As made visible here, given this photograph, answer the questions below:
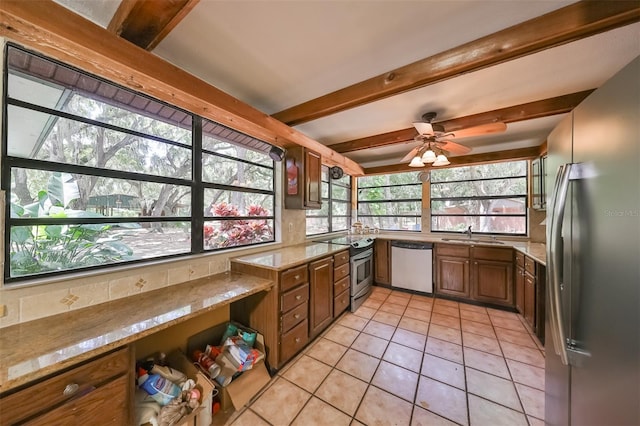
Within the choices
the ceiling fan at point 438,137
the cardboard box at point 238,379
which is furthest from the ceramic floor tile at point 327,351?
the ceiling fan at point 438,137

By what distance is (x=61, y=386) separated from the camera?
2.97ft

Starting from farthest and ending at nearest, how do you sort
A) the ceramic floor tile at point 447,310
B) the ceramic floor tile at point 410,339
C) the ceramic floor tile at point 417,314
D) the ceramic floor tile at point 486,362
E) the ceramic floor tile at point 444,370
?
the ceramic floor tile at point 447,310, the ceramic floor tile at point 417,314, the ceramic floor tile at point 410,339, the ceramic floor tile at point 486,362, the ceramic floor tile at point 444,370

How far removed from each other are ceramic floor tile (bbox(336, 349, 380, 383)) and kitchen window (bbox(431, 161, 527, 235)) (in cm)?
298

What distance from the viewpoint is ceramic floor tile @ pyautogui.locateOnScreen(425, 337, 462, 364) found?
213 cm

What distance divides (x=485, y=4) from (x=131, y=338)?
8.44 ft

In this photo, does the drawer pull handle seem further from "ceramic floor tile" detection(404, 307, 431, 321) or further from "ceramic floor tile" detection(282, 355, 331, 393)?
"ceramic floor tile" detection(404, 307, 431, 321)

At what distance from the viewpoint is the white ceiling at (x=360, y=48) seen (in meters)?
1.27

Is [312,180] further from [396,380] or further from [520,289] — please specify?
[520,289]

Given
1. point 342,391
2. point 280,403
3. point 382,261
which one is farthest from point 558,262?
point 382,261

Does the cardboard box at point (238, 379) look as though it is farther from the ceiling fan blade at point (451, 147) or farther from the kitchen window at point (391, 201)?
the kitchen window at point (391, 201)

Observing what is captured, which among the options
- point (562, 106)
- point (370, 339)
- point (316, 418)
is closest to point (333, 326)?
point (370, 339)

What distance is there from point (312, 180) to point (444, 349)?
2.41 m

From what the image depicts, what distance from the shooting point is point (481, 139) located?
3.44 metres

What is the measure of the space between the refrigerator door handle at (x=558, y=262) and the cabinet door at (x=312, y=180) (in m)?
2.26
